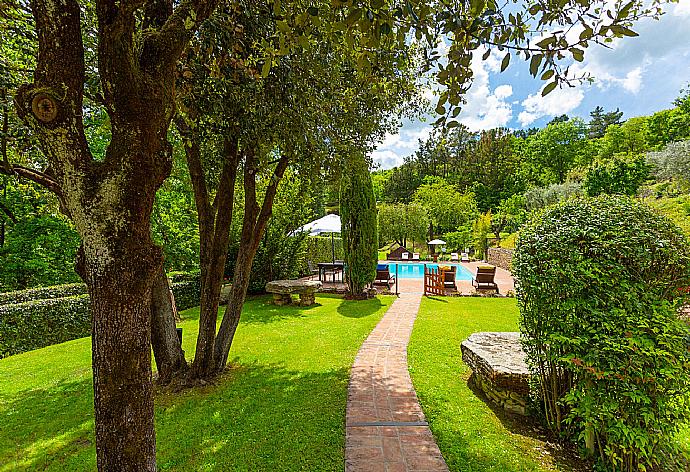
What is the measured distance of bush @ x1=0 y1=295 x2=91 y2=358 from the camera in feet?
24.9

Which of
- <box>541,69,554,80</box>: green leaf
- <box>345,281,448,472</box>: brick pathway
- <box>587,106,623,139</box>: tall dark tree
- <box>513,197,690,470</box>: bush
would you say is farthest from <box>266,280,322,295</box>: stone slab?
<box>587,106,623,139</box>: tall dark tree

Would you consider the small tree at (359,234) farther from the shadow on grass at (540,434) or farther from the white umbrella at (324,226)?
the shadow on grass at (540,434)

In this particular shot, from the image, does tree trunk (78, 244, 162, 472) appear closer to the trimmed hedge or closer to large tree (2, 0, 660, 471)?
large tree (2, 0, 660, 471)

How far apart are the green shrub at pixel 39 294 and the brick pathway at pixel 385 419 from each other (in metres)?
8.44

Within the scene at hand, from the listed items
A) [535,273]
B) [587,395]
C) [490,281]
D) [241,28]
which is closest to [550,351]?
[587,395]

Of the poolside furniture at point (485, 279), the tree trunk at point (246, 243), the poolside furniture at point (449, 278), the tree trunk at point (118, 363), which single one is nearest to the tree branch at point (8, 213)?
the tree trunk at point (246, 243)

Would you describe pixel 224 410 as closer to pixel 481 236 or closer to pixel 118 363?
pixel 118 363

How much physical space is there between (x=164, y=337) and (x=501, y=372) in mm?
4897

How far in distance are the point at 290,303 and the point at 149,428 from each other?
32.2 feet

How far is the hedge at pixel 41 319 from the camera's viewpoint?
7609 millimetres

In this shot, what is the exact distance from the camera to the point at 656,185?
74.8 feet

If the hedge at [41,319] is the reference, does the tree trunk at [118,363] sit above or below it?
above

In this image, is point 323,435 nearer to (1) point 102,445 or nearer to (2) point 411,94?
(1) point 102,445

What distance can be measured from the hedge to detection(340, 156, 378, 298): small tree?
784cm
